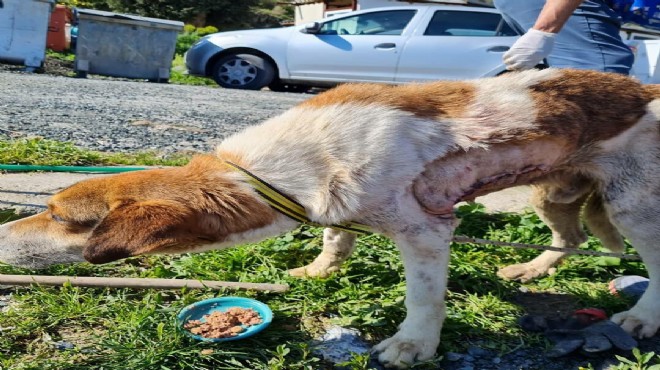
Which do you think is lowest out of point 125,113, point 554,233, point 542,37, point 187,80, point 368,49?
point 187,80

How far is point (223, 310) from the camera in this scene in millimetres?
2705

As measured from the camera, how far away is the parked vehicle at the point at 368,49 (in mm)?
10453

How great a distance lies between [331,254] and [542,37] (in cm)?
162

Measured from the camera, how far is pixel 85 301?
271 cm

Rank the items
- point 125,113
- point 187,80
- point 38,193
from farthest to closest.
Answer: point 187,80
point 125,113
point 38,193

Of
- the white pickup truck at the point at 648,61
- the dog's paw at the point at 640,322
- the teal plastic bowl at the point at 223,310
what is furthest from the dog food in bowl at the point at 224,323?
the white pickup truck at the point at 648,61

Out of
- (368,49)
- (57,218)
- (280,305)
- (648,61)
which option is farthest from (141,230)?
(648,61)

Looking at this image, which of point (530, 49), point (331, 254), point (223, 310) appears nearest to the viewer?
point (223, 310)

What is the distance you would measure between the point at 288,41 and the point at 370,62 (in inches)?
65.6

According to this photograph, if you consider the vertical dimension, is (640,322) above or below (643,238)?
below

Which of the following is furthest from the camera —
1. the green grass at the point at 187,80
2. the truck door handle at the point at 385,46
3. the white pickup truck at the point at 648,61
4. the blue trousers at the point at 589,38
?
the green grass at the point at 187,80

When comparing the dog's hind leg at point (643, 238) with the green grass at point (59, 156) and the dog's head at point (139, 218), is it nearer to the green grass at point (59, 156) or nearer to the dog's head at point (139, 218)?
the dog's head at point (139, 218)

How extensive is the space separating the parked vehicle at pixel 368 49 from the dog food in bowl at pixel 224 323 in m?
8.55

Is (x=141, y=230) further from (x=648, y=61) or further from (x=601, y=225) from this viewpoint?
(x=648, y=61)
